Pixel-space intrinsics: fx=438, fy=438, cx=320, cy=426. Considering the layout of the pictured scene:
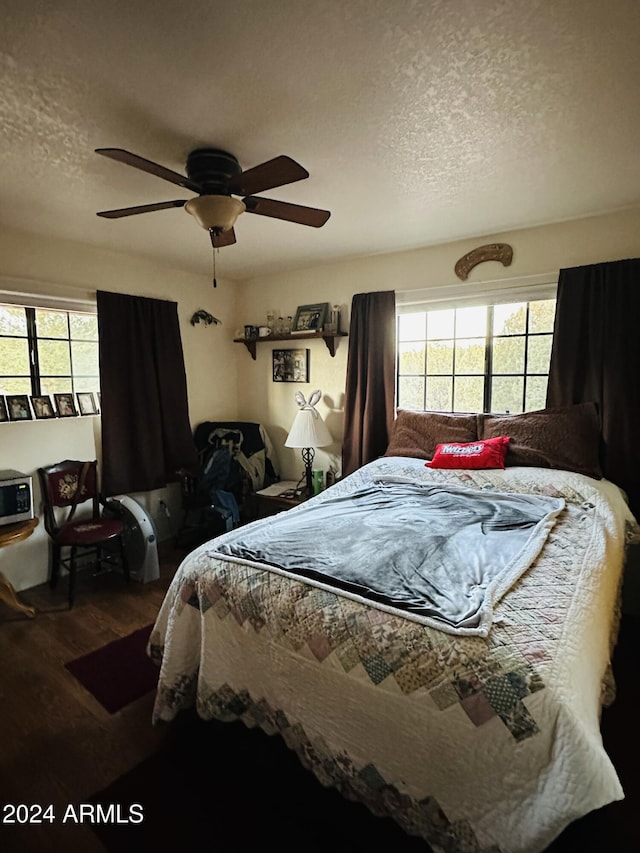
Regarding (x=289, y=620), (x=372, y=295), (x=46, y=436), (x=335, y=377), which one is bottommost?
(x=289, y=620)

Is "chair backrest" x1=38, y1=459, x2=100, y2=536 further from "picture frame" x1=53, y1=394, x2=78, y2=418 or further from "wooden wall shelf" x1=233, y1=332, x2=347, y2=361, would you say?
"wooden wall shelf" x1=233, y1=332, x2=347, y2=361

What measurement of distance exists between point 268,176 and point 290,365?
2.55 meters

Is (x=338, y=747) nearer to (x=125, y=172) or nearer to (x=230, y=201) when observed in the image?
(x=230, y=201)

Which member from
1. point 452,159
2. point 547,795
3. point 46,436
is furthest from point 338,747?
point 46,436

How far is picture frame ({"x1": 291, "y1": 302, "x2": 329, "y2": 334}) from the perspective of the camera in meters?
3.77

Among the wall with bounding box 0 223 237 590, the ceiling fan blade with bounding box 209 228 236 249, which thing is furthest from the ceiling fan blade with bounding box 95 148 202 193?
Result: the wall with bounding box 0 223 237 590

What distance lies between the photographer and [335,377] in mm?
3893

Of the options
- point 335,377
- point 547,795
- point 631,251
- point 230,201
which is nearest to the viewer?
point 547,795

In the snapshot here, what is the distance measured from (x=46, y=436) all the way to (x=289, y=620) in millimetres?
2485

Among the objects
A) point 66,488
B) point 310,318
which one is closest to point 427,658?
point 66,488

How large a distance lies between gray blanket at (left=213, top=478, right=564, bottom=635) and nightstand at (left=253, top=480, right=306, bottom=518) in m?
1.13

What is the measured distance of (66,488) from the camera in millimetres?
3055

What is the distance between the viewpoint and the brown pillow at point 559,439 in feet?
8.64

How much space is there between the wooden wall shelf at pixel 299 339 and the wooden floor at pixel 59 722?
7.76 feet
